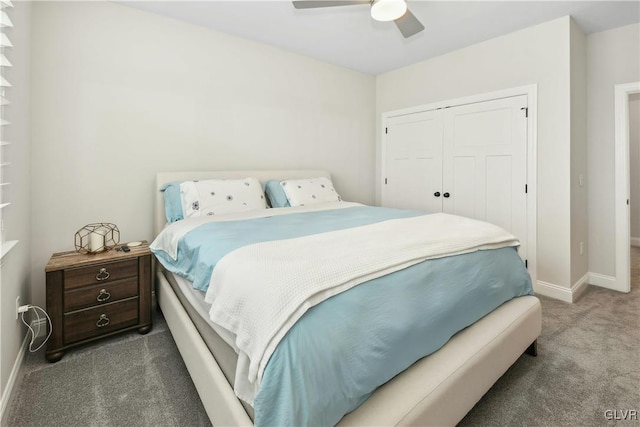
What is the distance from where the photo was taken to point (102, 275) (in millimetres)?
2031

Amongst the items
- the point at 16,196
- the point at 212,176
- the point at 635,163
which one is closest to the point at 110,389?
the point at 16,196

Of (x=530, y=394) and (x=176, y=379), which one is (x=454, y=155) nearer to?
(x=530, y=394)

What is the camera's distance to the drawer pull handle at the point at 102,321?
2023 mm

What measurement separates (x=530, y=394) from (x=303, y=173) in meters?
2.64

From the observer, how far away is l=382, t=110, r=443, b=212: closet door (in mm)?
3674

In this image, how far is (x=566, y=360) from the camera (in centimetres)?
187

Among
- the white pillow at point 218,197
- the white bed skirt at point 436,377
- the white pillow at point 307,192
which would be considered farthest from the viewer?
the white pillow at point 307,192

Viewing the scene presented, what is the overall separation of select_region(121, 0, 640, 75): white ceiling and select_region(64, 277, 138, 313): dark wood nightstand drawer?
7.00 ft

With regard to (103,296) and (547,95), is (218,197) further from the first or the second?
(547,95)

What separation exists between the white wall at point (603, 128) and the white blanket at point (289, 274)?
7.26ft

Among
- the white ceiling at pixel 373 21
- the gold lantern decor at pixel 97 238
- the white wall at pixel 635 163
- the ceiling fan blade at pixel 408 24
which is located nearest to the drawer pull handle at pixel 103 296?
the gold lantern decor at pixel 97 238

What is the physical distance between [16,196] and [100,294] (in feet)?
2.37

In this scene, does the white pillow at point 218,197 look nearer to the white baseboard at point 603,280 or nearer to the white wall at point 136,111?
the white wall at point 136,111

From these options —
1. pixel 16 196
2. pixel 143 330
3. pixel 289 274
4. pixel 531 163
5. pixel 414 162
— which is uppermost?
pixel 414 162
